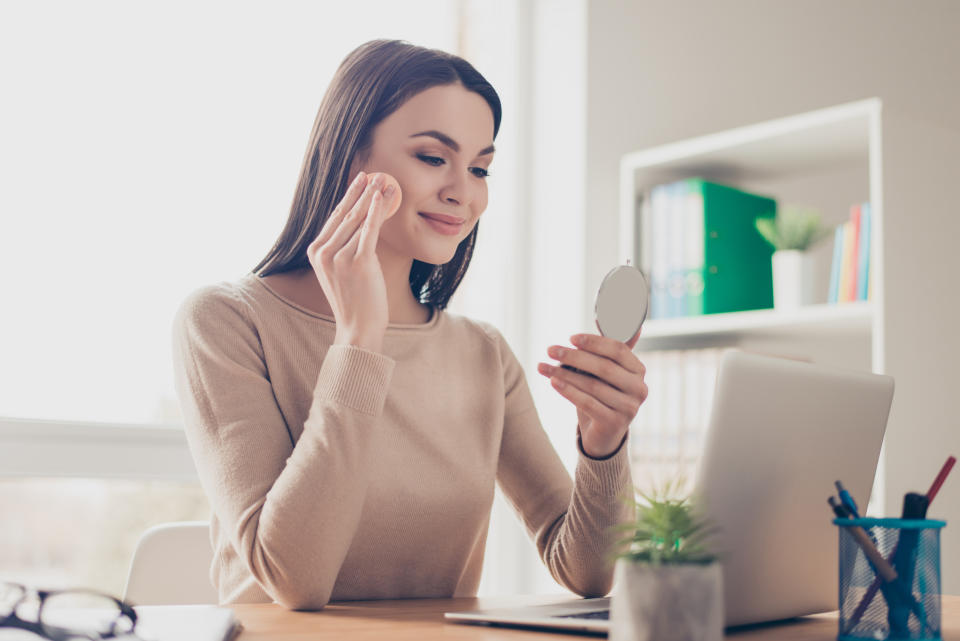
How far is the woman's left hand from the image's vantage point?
1.03m

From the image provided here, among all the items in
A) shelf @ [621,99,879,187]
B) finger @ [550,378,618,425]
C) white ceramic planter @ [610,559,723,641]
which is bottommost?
white ceramic planter @ [610,559,723,641]

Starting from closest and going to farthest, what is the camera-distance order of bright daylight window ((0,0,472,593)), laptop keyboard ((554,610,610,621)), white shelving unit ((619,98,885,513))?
laptop keyboard ((554,610,610,621)) → white shelving unit ((619,98,885,513)) → bright daylight window ((0,0,472,593))

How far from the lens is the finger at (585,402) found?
1050 mm

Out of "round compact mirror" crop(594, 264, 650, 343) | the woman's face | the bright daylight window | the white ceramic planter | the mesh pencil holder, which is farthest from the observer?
the bright daylight window

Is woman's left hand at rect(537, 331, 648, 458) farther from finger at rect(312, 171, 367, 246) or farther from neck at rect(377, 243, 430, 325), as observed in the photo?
neck at rect(377, 243, 430, 325)

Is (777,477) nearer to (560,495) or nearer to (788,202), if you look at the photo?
(560,495)

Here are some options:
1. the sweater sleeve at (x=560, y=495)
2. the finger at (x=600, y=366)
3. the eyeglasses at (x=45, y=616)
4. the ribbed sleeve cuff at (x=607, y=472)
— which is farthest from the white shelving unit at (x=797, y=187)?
the eyeglasses at (x=45, y=616)

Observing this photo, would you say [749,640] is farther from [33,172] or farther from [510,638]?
[33,172]

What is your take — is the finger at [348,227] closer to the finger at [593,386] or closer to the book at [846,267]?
the finger at [593,386]

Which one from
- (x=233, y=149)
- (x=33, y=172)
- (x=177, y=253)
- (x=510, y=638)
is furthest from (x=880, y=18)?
(x=510, y=638)

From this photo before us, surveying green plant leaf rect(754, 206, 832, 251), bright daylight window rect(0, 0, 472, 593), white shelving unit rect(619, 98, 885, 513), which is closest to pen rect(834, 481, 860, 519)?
white shelving unit rect(619, 98, 885, 513)

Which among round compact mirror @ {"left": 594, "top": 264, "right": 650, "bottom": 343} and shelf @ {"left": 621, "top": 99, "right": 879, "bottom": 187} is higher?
shelf @ {"left": 621, "top": 99, "right": 879, "bottom": 187}

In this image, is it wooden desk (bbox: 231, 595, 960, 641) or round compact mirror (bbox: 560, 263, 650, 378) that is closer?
wooden desk (bbox: 231, 595, 960, 641)

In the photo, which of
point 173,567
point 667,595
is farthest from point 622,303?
point 173,567
